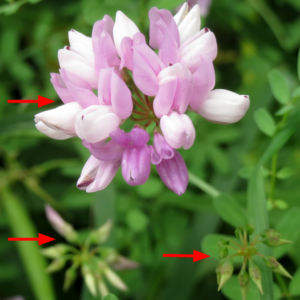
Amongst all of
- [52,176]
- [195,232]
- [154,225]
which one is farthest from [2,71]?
[195,232]

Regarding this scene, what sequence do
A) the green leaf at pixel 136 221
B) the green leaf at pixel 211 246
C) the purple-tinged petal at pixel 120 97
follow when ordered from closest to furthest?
the purple-tinged petal at pixel 120 97 < the green leaf at pixel 211 246 < the green leaf at pixel 136 221

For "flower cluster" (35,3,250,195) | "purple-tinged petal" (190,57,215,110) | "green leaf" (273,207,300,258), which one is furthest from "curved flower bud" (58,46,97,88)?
"green leaf" (273,207,300,258)

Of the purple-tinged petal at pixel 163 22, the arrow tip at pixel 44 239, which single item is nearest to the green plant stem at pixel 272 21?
the purple-tinged petal at pixel 163 22

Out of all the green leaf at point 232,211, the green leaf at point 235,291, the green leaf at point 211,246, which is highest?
the green leaf at point 232,211

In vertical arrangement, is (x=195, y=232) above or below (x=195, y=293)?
above

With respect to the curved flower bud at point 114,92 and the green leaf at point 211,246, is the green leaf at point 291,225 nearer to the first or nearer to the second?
the green leaf at point 211,246

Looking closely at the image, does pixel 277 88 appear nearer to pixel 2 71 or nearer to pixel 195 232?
pixel 195 232
